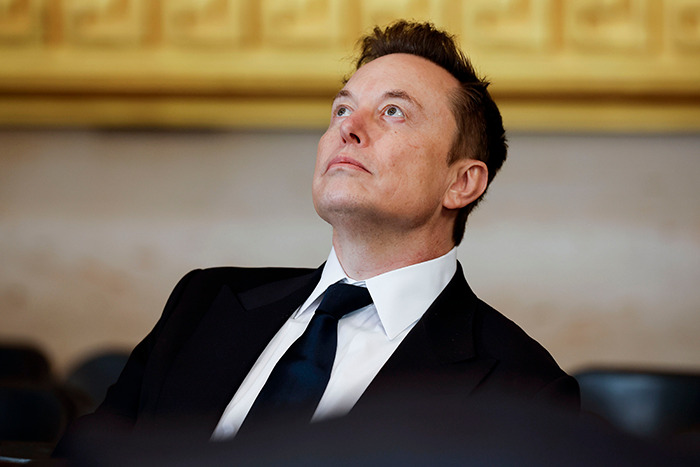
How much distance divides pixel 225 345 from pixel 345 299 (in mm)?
173

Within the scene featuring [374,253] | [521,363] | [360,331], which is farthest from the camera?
[374,253]

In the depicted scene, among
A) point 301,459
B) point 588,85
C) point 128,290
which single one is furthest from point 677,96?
point 301,459

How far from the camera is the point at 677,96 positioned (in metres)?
2.28

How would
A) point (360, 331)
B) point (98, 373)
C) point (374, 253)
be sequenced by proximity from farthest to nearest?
point (98, 373) → point (374, 253) → point (360, 331)

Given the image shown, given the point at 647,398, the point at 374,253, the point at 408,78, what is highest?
the point at 408,78

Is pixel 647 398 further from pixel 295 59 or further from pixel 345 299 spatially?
pixel 295 59

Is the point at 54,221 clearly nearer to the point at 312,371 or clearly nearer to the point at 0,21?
the point at 0,21

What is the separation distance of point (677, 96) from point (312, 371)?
1.68 metres

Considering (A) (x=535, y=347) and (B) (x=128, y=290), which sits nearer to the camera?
(A) (x=535, y=347)

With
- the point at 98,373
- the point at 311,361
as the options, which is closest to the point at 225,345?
the point at 311,361

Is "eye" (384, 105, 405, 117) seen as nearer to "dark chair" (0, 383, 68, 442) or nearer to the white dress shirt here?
the white dress shirt

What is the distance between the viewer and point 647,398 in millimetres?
1424

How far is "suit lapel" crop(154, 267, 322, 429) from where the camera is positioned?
1038mm

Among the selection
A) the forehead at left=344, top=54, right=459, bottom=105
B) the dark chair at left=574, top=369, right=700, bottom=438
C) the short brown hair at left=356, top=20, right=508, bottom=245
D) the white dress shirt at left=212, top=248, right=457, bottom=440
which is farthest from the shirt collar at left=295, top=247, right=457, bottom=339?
the dark chair at left=574, top=369, right=700, bottom=438
